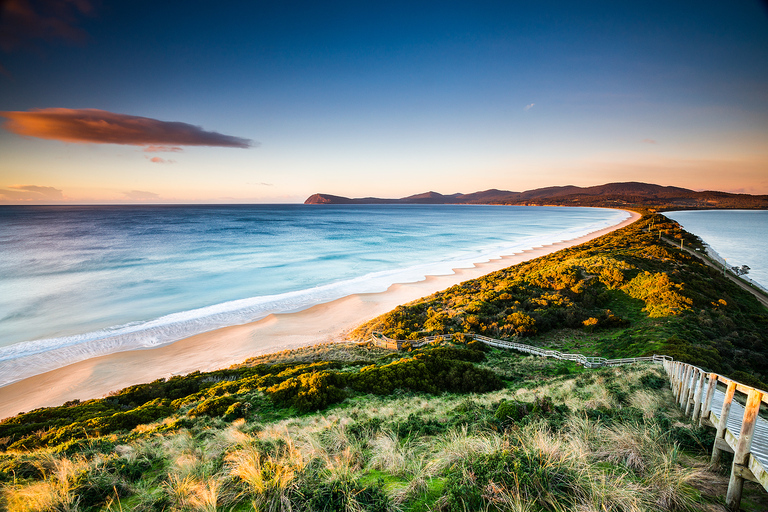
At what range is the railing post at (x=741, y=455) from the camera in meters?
3.23

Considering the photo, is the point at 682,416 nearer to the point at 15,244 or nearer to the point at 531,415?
the point at 531,415

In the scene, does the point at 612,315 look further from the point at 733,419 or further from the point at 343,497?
the point at 343,497

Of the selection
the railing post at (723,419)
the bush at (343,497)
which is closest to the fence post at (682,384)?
the railing post at (723,419)

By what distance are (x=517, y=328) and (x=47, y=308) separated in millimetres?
35494

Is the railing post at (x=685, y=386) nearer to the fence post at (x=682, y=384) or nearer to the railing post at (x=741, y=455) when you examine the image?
the fence post at (x=682, y=384)

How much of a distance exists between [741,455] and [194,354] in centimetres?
2109

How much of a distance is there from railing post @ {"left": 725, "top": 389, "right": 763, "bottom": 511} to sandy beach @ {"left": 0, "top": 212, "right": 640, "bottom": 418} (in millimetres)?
17718

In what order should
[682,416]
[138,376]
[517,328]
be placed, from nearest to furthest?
[682,416]
[138,376]
[517,328]

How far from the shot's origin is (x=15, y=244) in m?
57.9

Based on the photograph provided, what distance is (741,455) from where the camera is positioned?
3.30 metres

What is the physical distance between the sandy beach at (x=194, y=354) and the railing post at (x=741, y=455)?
58.1ft

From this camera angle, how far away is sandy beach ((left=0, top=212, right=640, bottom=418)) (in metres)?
14.4

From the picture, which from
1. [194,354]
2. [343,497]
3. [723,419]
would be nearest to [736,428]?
[723,419]

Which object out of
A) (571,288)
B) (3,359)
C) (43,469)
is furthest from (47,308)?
(571,288)
